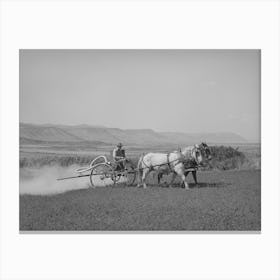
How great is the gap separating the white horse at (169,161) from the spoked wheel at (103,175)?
0.45 m

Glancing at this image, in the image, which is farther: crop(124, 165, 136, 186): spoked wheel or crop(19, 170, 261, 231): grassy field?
crop(124, 165, 136, 186): spoked wheel

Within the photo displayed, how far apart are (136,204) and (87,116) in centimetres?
160

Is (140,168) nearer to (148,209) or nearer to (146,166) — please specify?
(146,166)

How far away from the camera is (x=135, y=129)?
7914mm

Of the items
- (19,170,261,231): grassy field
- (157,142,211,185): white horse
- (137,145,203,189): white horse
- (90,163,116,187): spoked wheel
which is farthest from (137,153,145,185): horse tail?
(90,163,116,187): spoked wheel

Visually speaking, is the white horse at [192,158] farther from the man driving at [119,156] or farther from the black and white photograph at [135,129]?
the man driving at [119,156]

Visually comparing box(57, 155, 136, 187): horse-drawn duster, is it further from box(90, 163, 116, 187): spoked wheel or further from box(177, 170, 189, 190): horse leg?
box(177, 170, 189, 190): horse leg

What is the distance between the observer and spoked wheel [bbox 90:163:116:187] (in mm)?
8031

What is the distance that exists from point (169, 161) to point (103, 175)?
1.09 meters

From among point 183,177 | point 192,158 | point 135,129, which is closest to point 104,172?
point 135,129

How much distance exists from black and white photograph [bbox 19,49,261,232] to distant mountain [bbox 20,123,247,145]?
0.05 ft

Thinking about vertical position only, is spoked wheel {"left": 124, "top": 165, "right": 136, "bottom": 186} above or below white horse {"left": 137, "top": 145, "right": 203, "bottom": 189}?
below
